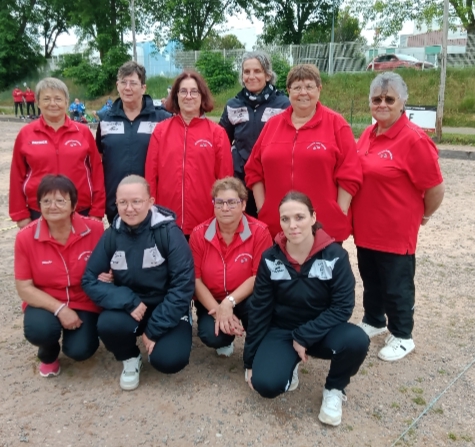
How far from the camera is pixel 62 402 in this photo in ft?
11.2

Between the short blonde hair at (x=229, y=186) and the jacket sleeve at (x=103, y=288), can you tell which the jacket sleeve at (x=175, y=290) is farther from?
the short blonde hair at (x=229, y=186)

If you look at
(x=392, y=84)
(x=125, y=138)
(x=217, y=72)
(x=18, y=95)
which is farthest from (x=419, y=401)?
(x=18, y=95)

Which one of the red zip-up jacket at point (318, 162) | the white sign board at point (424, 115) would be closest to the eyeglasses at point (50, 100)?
the red zip-up jacket at point (318, 162)

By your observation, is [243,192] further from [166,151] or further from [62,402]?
[62,402]

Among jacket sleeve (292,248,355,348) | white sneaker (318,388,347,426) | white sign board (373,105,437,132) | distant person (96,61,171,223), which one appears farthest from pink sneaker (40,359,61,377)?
white sign board (373,105,437,132)

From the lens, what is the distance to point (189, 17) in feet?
125

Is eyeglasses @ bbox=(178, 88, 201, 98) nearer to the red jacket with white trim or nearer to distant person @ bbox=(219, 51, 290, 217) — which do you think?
distant person @ bbox=(219, 51, 290, 217)

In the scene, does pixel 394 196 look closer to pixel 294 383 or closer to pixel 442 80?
pixel 294 383

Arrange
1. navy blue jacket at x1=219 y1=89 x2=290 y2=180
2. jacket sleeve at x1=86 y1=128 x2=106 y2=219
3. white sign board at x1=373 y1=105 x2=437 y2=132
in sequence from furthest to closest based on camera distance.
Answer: white sign board at x1=373 y1=105 x2=437 y2=132
navy blue jacket at x1=219 y1=89 x2=290 y2=180
jacket sleeve at x1=86 y1=128 x2=106 y2=219

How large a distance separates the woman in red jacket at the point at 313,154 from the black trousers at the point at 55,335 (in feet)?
5.41

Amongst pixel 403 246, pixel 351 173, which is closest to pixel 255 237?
pixel 351 173

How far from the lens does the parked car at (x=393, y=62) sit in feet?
86.5

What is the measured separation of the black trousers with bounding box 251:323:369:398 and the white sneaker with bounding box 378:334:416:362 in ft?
2.51

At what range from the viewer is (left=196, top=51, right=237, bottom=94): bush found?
27391mm
